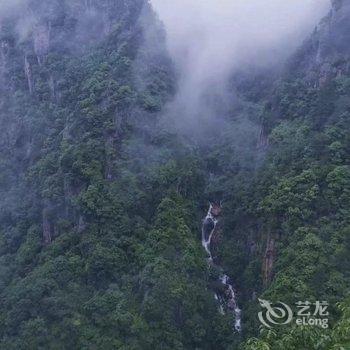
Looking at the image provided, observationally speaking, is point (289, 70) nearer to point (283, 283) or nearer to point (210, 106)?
point (210, 106)

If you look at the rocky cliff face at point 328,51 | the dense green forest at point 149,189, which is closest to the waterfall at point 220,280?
the dense green forest at point 149,189

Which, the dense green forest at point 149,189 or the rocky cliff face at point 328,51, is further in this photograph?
the rocky cliff face at point 328,51

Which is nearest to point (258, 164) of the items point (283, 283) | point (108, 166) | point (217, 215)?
point (217, 215)

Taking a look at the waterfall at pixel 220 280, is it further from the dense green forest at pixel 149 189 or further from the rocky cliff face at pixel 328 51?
the rocky cliff face at pixel 328 51

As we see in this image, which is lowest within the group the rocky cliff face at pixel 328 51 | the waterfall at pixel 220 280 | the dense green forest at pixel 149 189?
the waterfall at pixel 220 280

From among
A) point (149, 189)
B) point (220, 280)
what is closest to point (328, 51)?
point (149, 189)

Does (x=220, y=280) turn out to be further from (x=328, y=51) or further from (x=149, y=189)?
(x=328, y=51)
